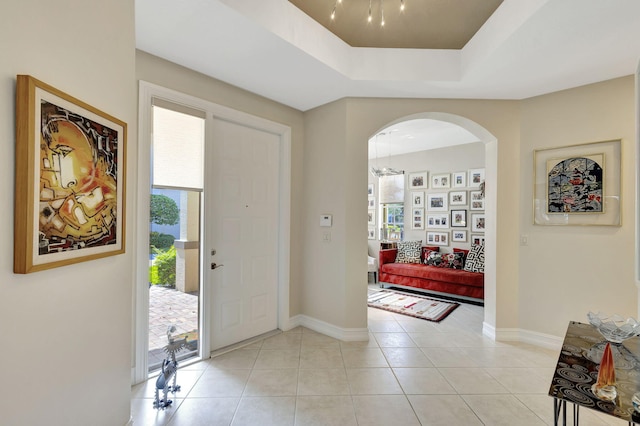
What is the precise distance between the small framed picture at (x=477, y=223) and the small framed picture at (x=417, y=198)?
1.05 m

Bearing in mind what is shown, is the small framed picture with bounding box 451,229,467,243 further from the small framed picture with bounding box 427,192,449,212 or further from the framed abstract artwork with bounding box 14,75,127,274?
the framed abstract artwork with bounding box 14,75,127,274

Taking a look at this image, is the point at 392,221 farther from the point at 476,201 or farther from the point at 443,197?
the point at 476,201

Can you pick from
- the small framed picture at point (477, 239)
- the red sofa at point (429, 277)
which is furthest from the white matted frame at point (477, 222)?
the red sofa at point (429, 277)

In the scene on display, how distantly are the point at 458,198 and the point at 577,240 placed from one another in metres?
2.83

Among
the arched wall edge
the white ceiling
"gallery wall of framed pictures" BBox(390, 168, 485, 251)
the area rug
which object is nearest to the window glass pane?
the white ceiling

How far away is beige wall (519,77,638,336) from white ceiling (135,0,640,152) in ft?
0.65

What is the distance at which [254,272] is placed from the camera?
3162 millimetres

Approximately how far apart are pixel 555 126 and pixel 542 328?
7.07 ft

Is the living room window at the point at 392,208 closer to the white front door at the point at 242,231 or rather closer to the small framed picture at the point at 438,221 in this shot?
the small framed picture at the point at 438,221

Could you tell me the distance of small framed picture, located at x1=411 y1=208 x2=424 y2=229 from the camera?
6078 millimetres

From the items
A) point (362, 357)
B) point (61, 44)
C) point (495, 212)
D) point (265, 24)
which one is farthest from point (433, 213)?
point (61, 44)

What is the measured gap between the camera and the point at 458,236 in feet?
18.3

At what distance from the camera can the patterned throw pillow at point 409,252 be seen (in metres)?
5.71

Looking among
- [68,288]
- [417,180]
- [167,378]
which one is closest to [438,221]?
[417,180]
